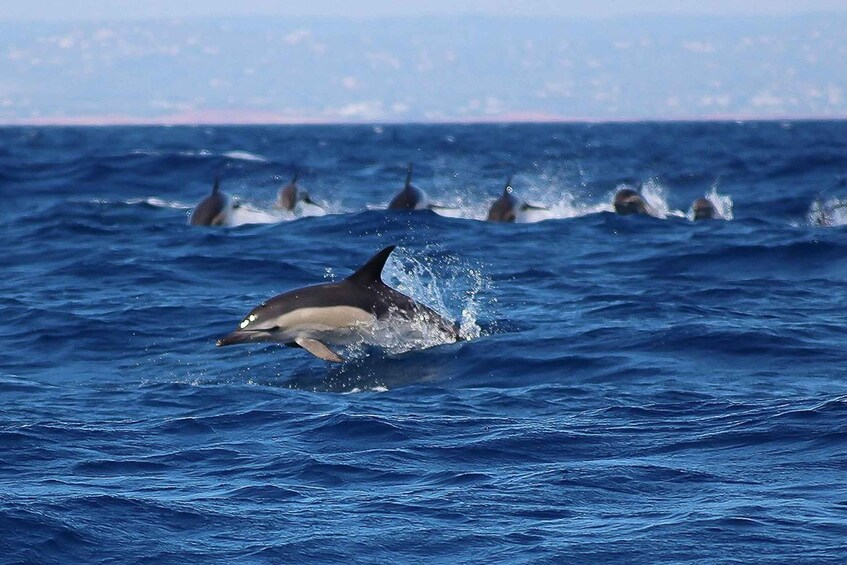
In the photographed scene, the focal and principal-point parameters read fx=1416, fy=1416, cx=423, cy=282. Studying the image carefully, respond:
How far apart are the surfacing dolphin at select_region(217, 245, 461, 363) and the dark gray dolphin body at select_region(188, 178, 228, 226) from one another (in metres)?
10.0

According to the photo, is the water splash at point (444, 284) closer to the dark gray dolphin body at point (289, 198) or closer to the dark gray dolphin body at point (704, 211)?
the dark gray dolphin body at point (289, 198)

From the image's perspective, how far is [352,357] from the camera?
10.6 metres

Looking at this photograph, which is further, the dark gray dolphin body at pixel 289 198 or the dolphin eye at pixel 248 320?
the dark gray dolphin body at pixel 289 198

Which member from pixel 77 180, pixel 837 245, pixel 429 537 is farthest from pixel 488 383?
pixel 77 180

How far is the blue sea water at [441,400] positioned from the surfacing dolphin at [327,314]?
0.26 m

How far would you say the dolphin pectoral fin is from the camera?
9.88 metres

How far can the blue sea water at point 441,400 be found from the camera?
6.18m

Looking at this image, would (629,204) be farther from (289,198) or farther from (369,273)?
(369,273)

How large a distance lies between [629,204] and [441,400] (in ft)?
43.1

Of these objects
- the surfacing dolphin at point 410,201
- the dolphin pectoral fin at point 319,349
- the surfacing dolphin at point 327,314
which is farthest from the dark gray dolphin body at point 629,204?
the dolphin pectoral fin at point 319,349

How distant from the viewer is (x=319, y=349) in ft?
32.7

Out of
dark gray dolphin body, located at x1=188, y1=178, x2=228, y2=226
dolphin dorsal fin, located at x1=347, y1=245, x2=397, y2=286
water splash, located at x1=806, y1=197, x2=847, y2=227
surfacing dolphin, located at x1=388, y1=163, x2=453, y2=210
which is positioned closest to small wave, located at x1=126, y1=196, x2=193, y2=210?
dark gray dolphin body, located at x1=188, y1=178, x2=228, y2=226

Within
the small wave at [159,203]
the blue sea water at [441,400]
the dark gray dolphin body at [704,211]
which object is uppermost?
the dark gray dolphin body at [704,211]

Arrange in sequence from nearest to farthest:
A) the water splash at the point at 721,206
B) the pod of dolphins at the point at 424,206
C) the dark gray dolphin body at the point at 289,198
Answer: the pod of dolphins at the point at 424,206 < the water splash at the point at 721,206 < the dark gray dolphin body at the point at 289,198
